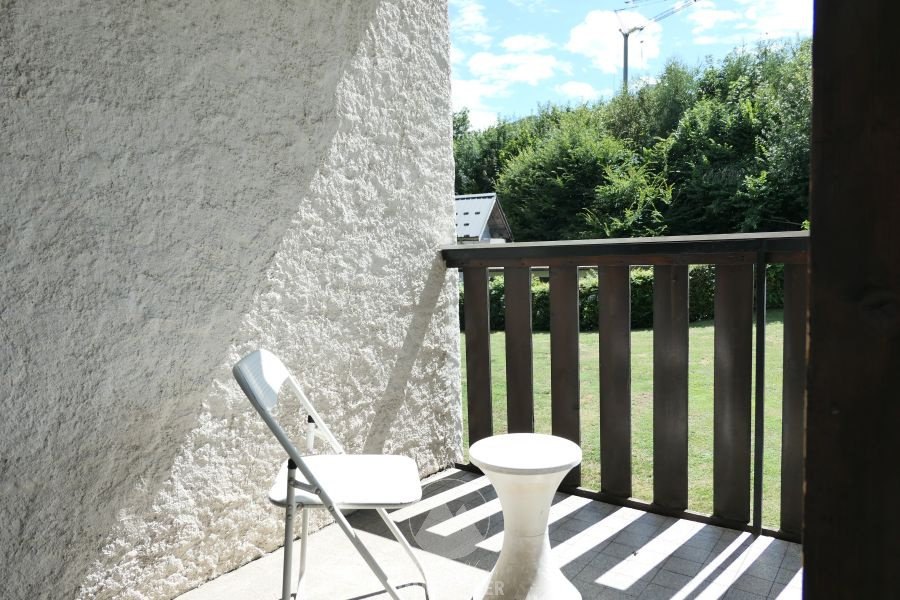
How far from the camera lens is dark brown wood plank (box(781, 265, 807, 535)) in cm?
262

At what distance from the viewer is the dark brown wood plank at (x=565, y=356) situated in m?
3.23

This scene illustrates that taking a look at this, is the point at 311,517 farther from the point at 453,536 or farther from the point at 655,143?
the point at 655,143

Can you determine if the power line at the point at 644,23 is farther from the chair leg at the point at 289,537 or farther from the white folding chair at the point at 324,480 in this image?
the chair leg at the point at 289,537

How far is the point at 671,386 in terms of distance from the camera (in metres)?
2.98

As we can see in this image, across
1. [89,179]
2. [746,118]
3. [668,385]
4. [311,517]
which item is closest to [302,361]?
[311,517]

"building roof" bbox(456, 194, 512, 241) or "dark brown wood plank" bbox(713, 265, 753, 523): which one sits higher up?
"building roof" bbox(456, 194, 512, 241)

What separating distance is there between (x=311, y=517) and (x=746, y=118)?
21.9 meters

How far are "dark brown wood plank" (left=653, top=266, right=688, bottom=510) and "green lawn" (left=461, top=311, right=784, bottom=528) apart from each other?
298 millimetres

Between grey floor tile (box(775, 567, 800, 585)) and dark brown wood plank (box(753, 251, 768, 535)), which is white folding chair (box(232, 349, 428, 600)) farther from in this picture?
dark brown wood plank (box(753, 251, 768, 535))

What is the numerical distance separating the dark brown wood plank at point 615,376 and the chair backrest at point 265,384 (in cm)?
141

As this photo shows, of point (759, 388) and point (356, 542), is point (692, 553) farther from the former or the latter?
point (356, 542)

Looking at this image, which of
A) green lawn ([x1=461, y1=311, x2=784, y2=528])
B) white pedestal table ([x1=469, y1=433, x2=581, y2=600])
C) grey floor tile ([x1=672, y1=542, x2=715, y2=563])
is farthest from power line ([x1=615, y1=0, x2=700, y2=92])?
white pedestal table ([x1=469, y1=433, x2=581, y2=600])

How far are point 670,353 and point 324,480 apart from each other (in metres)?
1.68

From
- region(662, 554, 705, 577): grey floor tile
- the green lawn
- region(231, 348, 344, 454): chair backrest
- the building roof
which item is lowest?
the green lawn
